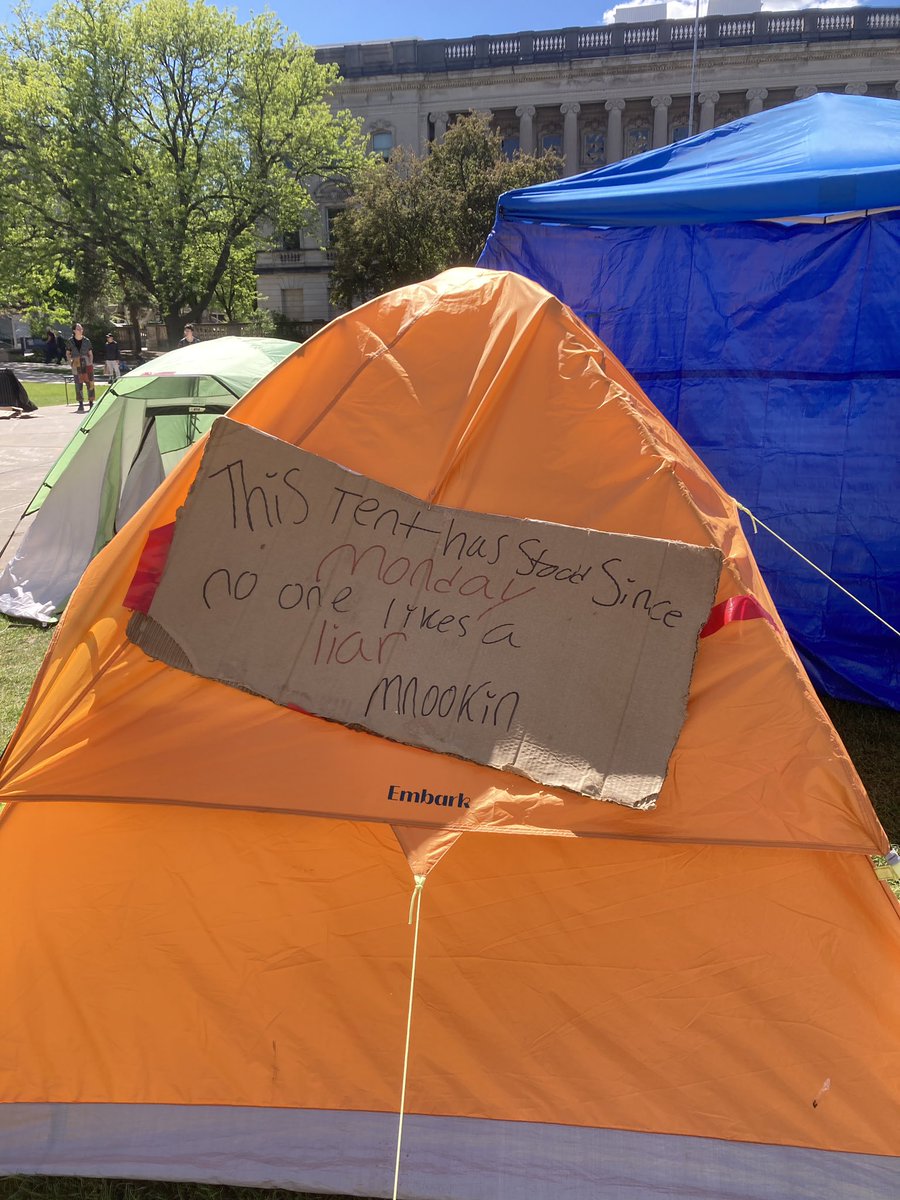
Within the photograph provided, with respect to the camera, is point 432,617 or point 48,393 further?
point 48,393

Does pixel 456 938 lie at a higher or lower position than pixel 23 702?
higher

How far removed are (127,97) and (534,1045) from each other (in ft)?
117

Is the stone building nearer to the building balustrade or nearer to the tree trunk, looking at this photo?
the building balustrade

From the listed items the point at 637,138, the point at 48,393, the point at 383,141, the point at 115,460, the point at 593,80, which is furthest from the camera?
the point at 637,138

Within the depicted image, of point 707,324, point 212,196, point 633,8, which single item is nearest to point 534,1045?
point 707,324

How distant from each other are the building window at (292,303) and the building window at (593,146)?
680 inches

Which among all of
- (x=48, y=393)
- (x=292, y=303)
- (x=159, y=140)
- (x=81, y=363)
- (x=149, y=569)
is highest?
(x=159, y=140)

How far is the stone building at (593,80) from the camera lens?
38.2 metres

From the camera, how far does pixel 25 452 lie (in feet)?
40.4

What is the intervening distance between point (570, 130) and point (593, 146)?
2.41m

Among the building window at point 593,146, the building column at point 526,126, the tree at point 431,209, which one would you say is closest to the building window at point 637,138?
the building window at point 593,146

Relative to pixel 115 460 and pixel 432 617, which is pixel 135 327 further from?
pixel 432 617

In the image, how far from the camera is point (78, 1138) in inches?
75.8

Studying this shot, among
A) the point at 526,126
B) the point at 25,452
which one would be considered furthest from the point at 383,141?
the point at 25,452
